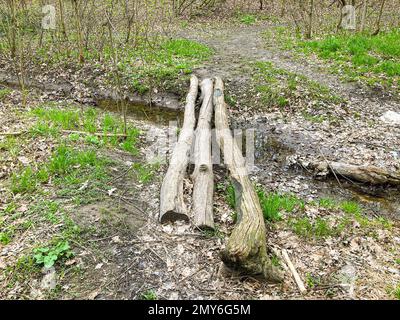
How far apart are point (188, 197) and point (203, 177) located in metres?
0.42

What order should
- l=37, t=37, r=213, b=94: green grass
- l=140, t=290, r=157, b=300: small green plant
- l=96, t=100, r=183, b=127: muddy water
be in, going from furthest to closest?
l=37, t=37, r=213, b=94: green grass
l=96, t=100, r=183, b=127: muddy water
l=140, t=290, r=157, b=300: small green plant

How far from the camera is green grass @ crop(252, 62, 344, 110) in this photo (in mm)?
9180

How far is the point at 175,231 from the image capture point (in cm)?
494

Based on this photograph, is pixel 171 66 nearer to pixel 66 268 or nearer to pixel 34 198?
pixel 34 198

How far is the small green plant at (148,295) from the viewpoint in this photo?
3.93 meters

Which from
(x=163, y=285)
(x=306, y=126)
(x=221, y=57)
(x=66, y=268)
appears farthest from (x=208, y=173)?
(x=221, y=57)

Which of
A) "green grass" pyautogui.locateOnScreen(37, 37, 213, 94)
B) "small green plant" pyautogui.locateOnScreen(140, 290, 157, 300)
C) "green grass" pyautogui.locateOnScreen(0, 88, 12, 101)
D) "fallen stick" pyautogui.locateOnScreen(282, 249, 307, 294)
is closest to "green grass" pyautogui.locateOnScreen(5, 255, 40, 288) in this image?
"small green plant" pyautogui.locateOnScreen(140, 290, 157, 300)

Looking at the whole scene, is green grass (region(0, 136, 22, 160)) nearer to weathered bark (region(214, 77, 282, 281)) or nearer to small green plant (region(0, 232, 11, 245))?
small green plant (region(0, 232, 11, 245))

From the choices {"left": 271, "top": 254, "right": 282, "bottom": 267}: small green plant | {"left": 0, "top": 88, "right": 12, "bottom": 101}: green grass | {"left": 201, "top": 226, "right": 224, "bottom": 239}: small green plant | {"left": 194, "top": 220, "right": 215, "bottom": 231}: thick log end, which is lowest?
→ {"left": 271, "top": 254, "right": 282, "bottom": 267}: small green plant

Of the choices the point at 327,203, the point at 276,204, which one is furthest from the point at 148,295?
the point at 327,203

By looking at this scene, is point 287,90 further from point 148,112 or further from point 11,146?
point 11,146

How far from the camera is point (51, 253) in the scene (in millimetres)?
4297

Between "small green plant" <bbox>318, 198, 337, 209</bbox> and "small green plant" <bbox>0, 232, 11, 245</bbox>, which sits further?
"small green plant" <bbox>318, 198, 337, 209</bbox>

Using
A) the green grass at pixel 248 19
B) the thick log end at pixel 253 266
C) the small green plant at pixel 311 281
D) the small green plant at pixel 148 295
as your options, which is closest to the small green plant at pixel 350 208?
the small green plant at pixel 311 281
